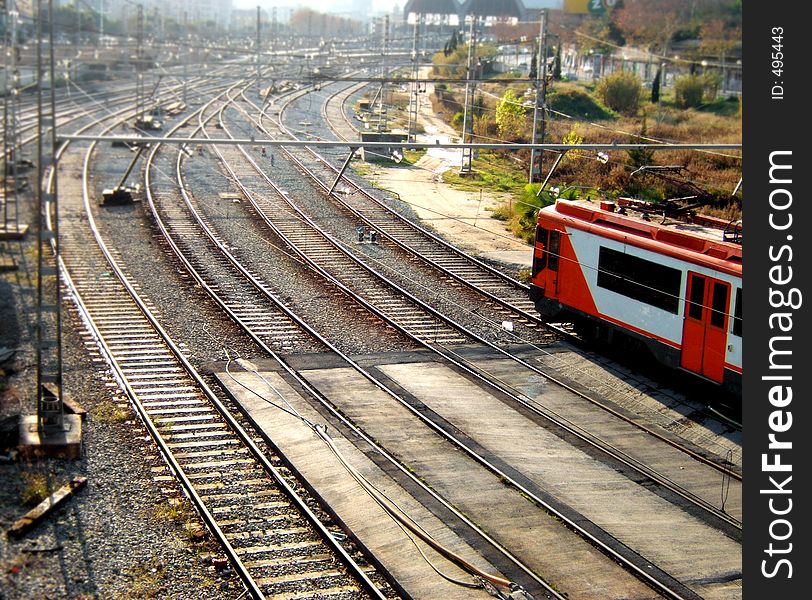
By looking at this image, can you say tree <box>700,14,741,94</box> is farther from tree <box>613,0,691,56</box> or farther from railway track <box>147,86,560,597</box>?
railway track <box>147,86,560,597</box>

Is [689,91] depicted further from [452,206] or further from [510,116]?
[452,206]

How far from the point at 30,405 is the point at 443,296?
7.77 meters

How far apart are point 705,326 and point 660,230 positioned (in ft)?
5.09

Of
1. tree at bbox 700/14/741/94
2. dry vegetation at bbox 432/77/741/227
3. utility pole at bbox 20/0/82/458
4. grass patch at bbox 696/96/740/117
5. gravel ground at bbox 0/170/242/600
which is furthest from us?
tree at bbox 700/14/741/94

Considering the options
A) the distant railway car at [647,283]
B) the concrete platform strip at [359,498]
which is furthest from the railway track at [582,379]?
the concrete platform strip at [359,498]

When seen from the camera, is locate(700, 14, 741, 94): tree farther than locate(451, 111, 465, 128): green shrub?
Yes

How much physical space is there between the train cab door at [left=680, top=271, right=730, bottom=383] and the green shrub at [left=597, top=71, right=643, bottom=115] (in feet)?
117

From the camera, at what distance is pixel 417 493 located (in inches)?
410

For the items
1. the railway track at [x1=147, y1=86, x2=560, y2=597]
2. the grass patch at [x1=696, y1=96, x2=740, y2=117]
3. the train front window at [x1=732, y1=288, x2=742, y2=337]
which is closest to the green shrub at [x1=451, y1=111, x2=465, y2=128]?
the grass patch at [x1=696, y1=96, x2=740, y2=117]

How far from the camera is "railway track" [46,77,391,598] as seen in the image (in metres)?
8.79

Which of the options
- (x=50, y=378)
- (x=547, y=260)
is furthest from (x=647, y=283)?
(x=50, y=378)

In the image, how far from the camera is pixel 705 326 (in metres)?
13.0
